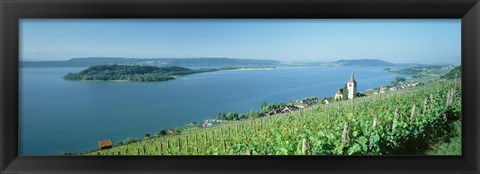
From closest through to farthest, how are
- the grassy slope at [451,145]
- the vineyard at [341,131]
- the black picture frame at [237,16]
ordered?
1. the black picture frame at [237,16]
2. the grassy slope at [451,145]
3. the vineyard at [341,131]

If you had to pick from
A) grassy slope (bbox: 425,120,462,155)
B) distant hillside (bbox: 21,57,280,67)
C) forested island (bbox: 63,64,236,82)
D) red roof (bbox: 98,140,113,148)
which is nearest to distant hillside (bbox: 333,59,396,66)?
distant hillside (bbox: 21,57,280,67)

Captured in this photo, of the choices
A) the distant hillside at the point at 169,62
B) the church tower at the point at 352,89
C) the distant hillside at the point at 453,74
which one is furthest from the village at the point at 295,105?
the distant hillside at the point at 453,74

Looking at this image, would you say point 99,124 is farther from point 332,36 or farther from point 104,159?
point 332,36

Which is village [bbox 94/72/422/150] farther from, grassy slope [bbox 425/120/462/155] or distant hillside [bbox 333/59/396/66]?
grassy slope [bbox 425/120/462/155]

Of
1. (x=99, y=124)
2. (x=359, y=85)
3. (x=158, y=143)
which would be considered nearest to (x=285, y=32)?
(x=359, y=85)

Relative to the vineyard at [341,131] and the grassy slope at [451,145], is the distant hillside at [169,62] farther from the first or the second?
the grassy slope at [451,145]

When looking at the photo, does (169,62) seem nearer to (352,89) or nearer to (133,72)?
(133,72)
